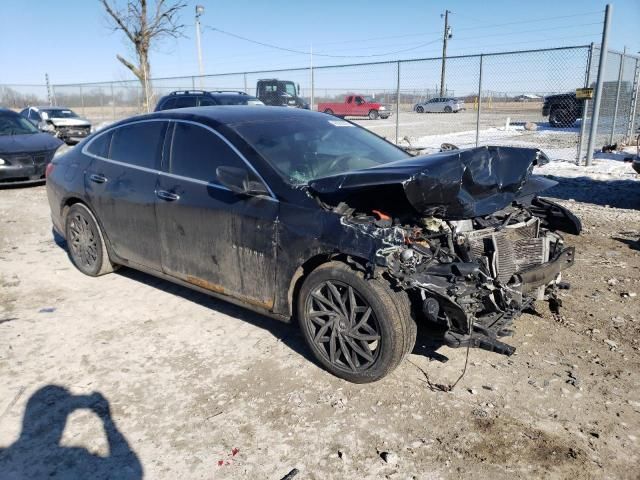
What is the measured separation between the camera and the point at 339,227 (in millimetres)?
3188

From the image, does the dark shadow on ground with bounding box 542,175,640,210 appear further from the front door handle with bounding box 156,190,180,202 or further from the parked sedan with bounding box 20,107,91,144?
the parked sedan with bounding box 20,107,91,144

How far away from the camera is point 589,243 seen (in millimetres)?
6090

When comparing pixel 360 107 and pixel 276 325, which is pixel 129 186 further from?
pixel 360 107

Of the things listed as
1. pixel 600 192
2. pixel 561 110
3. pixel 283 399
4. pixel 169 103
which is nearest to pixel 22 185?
pixel 169 103

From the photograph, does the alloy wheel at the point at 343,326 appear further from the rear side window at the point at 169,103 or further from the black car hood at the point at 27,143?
the rear side window at the point at 169,103

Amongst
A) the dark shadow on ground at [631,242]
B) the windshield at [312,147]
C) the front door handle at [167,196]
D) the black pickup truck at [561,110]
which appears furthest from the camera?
the black pickup truck at [561,110]

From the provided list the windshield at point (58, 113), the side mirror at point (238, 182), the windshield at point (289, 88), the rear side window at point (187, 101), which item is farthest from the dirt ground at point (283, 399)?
the windshield at point (289, 88)

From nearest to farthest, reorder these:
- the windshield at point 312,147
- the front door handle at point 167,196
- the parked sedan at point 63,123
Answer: the windshield at point 312,147, the front door handle at point 167,196, the parked sedan at point 63,123

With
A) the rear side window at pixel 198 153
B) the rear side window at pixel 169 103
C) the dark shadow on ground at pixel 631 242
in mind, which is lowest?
the dark shadow on ground at pixel 631 242

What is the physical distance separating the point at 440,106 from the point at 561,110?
14836mm

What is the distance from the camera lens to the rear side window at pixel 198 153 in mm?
3830

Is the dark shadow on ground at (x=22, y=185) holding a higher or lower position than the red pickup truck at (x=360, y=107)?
lower

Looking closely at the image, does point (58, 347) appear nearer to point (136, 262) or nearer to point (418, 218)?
point (136, 262)

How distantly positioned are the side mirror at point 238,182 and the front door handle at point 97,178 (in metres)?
1.79
